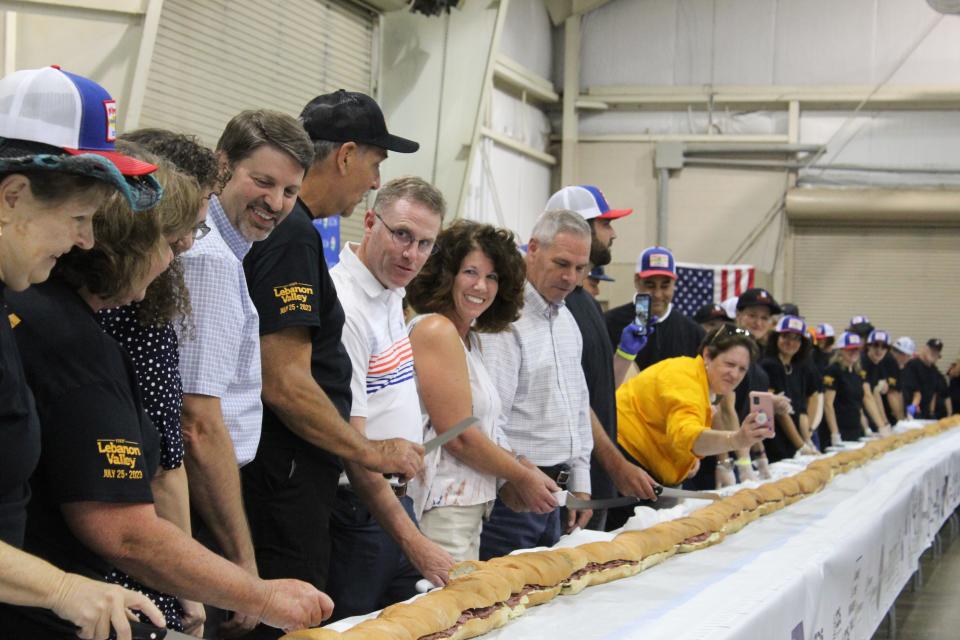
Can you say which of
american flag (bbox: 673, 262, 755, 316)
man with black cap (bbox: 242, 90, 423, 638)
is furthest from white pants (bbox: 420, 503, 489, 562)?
american flag (bbox: 673, 262, 755, 316)

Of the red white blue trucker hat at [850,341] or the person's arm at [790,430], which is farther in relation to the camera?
the red white blue trucker hat at [850,341]

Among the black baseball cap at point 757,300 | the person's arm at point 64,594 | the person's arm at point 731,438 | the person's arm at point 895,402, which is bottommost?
the person's arm at point 895,402

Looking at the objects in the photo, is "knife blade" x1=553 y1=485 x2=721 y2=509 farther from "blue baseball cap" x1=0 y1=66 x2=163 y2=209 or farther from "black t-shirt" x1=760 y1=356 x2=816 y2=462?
"black t-shirt" x1=760 y1=356 x2=816 y2=462

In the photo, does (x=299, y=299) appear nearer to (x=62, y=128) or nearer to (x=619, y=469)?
(x=62, y=128)

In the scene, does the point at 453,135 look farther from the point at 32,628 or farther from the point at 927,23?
the point at 927,23

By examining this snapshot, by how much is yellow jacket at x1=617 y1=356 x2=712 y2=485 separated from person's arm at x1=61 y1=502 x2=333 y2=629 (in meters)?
2.28

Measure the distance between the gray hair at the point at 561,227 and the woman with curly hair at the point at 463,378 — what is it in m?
0.35

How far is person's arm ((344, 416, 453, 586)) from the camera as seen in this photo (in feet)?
6.71

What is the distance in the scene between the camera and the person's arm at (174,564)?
129cm

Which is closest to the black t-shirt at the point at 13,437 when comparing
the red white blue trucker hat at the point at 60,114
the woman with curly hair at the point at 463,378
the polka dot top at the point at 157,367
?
the red white blue trucker hat at the point at 60,114

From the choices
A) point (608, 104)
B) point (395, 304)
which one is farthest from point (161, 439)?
point (608, 104)

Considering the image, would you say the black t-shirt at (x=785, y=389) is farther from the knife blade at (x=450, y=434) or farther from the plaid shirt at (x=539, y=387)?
the knife blade at (x=450, y=434)

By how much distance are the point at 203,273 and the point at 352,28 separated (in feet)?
17.2

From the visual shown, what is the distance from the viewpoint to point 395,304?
2316 millimetres
